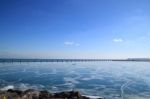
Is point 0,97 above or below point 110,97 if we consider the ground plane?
above

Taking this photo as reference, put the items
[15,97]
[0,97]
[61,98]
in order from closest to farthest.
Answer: [0,97] < [15,97] < [61,98]

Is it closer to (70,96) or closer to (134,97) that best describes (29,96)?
(70,96)

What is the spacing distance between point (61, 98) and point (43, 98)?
1.87 metres

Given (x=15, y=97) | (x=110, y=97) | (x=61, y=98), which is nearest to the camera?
(x=15, y=97)

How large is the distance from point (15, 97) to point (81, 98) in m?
6.64

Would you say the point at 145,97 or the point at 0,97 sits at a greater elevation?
the point at 0,97

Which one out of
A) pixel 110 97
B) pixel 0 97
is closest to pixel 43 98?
pixel 0 97

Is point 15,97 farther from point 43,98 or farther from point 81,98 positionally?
point 81,98

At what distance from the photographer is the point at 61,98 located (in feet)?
60.4

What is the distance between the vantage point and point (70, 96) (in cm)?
1952

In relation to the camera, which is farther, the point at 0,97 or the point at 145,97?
the point at 145,97

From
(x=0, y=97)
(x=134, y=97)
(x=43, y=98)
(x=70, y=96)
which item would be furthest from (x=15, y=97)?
(x=134, y=97)

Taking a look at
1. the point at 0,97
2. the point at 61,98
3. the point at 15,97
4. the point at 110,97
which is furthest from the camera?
the point at 110,97

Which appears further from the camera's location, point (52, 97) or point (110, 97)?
point (110, 97)
